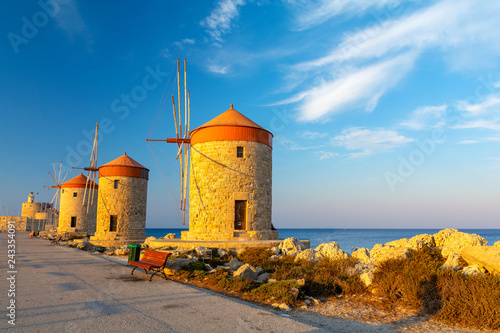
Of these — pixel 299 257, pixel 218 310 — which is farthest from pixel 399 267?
pixel 218 310

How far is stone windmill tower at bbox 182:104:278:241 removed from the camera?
1745 cm

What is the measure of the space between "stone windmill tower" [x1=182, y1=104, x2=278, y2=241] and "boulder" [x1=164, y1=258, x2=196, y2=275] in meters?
6.36

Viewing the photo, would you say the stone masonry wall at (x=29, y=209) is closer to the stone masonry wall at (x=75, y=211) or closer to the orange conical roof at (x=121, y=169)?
the stone masonry wall at (x=75, y=211)

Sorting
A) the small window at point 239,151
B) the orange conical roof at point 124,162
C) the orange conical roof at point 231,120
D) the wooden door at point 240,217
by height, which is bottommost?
the wooden door at point 240,217

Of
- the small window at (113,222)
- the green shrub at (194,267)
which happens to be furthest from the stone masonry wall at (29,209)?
the green shrub at (194,267)

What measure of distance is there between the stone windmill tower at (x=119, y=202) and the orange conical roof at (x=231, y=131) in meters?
11.8

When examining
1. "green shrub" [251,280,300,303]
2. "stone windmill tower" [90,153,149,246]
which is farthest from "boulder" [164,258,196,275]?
"stone windmill tower" [90,153,149,246]

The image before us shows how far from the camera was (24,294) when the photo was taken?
Result: 7230 mm

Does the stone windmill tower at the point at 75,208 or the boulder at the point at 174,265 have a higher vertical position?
the stone windmill tower at the point at 75,208

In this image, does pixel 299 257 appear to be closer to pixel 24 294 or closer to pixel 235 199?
pixel 235 199

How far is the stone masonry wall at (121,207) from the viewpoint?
91.5ft

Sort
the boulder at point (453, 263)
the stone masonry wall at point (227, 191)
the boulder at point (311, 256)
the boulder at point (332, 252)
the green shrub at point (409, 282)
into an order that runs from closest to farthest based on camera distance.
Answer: the green shrub at point (409, 282) → the boulder at point (453, 263) → the boulder at point (332, 252) → the boulder at point (311, 256) → the stone masonry wall at point (227, 191)

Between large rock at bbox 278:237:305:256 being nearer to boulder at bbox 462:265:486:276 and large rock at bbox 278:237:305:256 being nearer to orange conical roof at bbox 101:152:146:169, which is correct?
boulder at bbox 462:265:486:276

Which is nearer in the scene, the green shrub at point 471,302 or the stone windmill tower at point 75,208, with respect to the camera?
the green shrub at point 471,302
